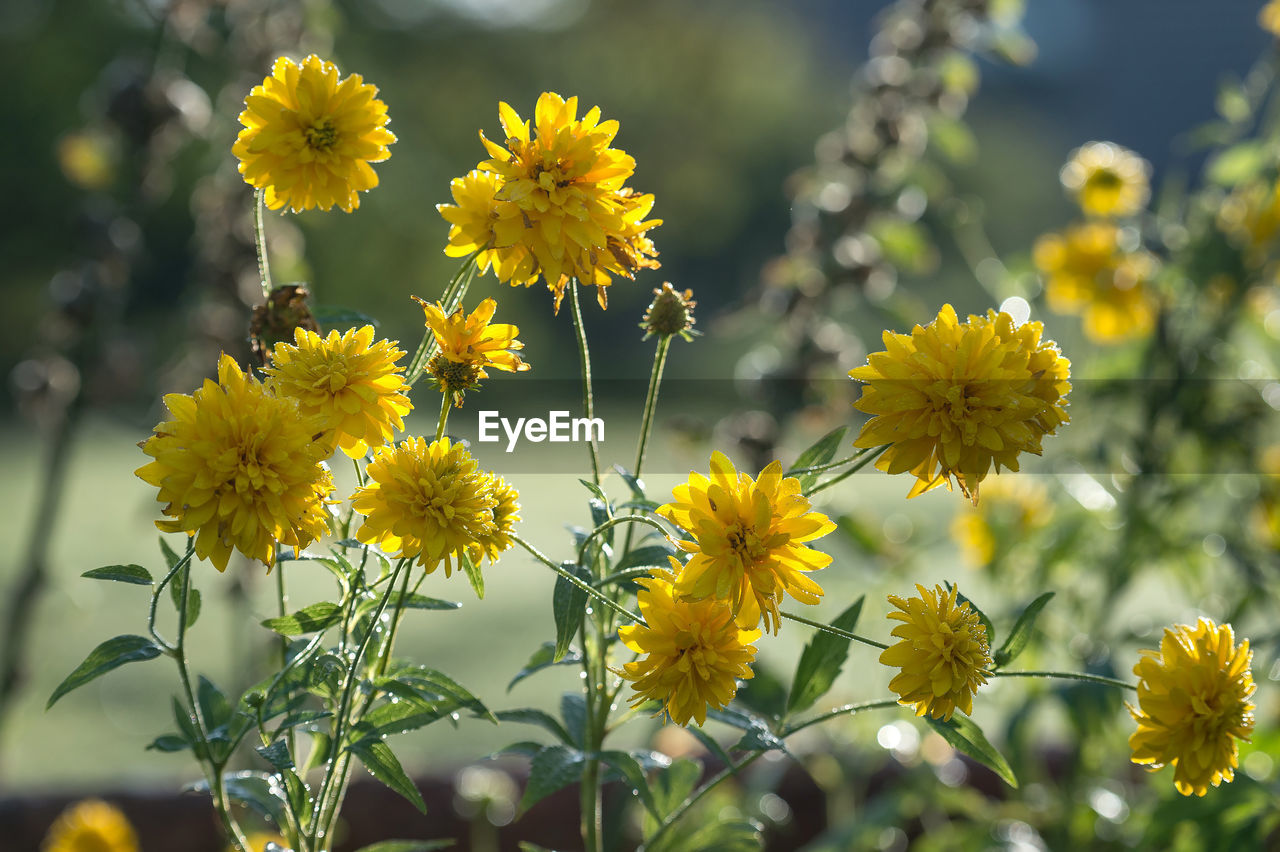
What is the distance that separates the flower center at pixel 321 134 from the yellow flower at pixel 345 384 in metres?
0.09

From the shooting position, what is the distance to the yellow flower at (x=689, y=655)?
16.4 inches

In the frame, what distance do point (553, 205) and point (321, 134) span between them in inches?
4.3

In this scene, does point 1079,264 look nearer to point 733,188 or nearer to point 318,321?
point 318,321

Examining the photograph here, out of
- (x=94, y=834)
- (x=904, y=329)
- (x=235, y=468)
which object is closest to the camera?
(x=235, y=468)

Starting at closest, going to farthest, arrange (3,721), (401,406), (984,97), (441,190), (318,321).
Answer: (401,406) → (318,321) → (3,721) → (441,190) → (984,97)

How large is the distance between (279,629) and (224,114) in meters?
0.73

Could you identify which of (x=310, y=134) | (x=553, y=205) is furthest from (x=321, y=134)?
(x=553, y=205)

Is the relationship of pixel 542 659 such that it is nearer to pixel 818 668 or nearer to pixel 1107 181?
pixel 818 668

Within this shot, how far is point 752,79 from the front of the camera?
7340 mm

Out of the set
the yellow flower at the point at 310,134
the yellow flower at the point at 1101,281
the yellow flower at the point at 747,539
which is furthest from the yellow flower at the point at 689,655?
the yellow flower at the point at 1101,281

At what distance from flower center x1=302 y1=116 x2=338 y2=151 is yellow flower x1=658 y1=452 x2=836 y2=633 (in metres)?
0.21

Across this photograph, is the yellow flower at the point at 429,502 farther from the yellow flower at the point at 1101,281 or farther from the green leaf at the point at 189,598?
the yellow flower at the point at 1101,281

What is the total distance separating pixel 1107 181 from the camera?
1.07 meters

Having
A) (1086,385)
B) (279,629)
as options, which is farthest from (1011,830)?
(279,629)
